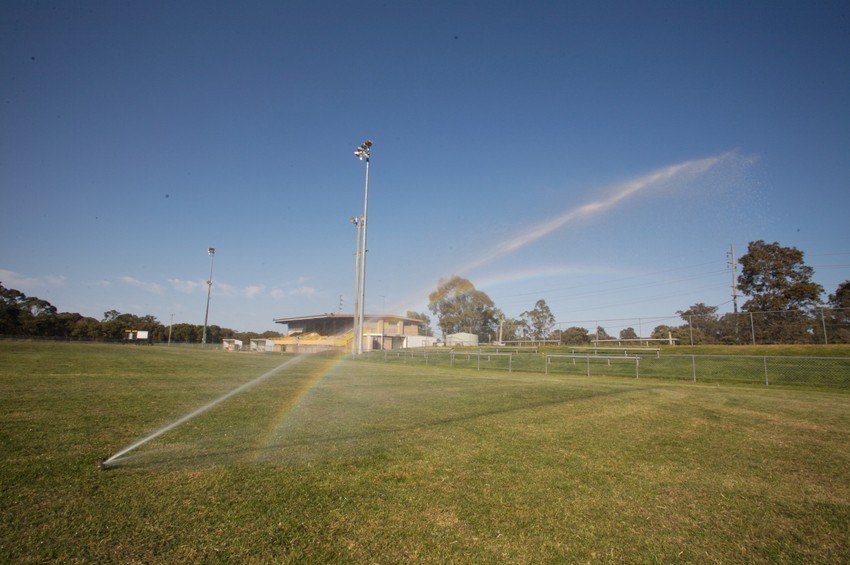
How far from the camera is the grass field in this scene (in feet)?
9.87

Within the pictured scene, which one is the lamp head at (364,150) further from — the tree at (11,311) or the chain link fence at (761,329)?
the tree at (11,311)

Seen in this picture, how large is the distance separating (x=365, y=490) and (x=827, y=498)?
5.07 m

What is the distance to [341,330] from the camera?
8631 centimetres

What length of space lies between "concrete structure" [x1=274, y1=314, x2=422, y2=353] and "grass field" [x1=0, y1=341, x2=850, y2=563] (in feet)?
194

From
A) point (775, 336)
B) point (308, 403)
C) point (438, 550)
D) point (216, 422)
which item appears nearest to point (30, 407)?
point (216, 422)

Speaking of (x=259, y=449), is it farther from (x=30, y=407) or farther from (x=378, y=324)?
(x=378, y=324)

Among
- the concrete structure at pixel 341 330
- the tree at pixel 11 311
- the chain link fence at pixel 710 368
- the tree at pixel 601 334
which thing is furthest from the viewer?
the tree at pixel 11 311

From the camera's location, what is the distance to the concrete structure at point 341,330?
7150 centimetres

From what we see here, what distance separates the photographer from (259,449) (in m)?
5.48

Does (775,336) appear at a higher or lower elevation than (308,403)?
higher

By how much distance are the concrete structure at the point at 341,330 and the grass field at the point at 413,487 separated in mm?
59231

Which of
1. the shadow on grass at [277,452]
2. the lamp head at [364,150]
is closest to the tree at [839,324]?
the shadow on grass at [277,452]

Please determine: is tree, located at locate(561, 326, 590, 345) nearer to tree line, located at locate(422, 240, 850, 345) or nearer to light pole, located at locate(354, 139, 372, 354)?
tree line, located at locate(422, 240, 850, 345)

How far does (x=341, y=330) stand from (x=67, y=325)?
245 ft
